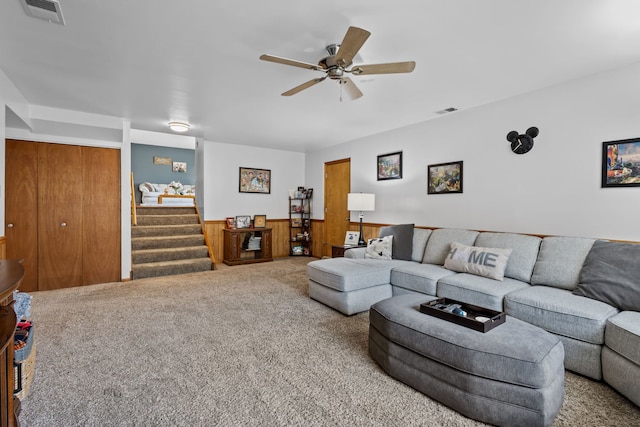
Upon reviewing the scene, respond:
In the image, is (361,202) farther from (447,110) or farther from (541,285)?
(541,285)

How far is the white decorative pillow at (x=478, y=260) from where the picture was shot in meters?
2.95

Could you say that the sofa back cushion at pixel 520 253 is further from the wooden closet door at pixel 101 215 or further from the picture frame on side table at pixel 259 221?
the wooden closet door at pixel 101 215

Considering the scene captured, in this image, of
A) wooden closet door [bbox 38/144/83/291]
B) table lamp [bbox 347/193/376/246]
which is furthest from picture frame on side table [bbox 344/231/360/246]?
wooden closet door [bbox 38/144/83/291]

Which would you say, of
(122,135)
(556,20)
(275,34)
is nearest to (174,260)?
(122,135)

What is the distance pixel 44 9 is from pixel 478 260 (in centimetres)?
389

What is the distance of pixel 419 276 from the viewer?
10.5 ft

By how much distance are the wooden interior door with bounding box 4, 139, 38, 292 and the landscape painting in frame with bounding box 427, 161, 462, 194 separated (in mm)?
5276

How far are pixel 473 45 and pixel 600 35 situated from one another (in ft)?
2.81

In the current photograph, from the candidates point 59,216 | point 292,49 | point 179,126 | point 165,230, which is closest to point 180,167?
point 165,230

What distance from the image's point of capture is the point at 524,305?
240cm

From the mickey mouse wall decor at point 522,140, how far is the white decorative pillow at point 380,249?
5.73ft

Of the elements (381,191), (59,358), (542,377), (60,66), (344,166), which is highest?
(60,66)

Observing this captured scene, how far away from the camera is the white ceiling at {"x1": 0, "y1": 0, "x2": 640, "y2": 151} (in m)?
2.00

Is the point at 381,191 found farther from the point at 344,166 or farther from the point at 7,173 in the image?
the point at 7,173
